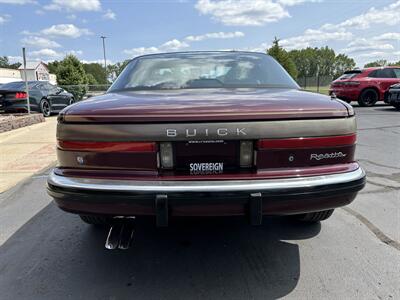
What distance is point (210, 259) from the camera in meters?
2.72


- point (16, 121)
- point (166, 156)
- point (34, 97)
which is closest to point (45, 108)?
point (34, 97)

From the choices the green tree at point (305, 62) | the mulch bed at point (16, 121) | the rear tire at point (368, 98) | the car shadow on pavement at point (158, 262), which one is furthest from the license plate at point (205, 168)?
the green tree at point (305, 62)

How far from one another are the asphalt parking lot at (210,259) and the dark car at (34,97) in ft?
31.1

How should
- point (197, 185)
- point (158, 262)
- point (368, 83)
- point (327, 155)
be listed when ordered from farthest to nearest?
point (368, 83), point (158, 262), point (327, 155), point (197, 185)

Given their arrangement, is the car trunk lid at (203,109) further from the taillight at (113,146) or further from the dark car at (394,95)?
the dark car at (394,95)

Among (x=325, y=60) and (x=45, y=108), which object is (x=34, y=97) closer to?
(x=45, y=108)

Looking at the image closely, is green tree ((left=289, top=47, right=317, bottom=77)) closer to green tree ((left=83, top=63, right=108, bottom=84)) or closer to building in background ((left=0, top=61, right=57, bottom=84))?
green tree ((left=83, top=63, right=108, bottom=84))

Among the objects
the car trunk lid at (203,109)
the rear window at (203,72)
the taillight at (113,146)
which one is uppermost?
the rear window at (203,72)

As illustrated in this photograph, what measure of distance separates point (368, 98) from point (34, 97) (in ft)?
43.7

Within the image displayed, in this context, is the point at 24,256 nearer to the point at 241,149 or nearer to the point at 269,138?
the point at 241,149

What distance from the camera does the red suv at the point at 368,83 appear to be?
14516 millimetres

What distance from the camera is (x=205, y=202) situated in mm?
2043

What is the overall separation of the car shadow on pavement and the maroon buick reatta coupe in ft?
1.89

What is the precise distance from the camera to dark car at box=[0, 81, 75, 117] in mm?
12055
